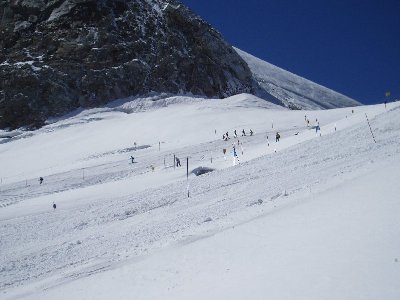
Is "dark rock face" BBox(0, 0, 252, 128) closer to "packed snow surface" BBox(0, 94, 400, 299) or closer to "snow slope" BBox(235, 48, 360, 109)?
"snow slope" BBox(235, 48, 360, 109)

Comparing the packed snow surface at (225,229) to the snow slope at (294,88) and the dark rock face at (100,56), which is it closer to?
the dark rock face at (100,56)

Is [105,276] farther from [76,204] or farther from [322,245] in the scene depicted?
[76,204]

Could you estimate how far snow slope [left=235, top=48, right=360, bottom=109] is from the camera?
136 m

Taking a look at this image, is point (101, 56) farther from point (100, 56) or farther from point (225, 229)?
point (225, 229)

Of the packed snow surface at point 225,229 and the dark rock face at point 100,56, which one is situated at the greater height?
the dark rock face at point 100,56

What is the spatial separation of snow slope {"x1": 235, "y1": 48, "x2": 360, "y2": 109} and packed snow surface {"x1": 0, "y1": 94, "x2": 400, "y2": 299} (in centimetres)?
10980

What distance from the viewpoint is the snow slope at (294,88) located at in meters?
136

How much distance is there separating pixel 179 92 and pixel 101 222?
241 ft

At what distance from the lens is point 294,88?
15450 centimetres

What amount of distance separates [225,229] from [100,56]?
82.4m

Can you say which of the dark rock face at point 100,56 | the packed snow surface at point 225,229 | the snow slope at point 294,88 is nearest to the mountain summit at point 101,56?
the dark rock face at point 100,56

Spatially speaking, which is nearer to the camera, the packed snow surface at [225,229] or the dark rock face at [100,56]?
the packed snow surface at [225,229]

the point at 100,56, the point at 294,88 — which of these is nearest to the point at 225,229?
the point at 100,56

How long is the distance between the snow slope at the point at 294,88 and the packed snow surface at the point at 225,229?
4323 inches
